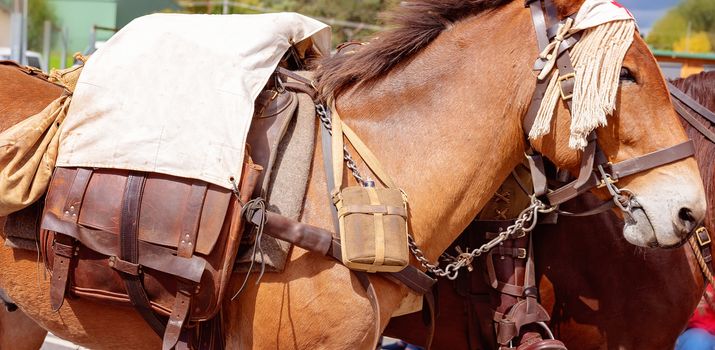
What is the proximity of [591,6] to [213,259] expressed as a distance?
1409 mm

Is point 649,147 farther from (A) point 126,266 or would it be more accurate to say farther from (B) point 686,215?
(A) point 126,266

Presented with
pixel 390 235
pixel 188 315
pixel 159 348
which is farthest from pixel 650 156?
pixel 159 348

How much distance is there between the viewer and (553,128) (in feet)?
6.86

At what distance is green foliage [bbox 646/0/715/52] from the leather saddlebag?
65.7ft

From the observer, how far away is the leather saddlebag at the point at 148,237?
6.64ft

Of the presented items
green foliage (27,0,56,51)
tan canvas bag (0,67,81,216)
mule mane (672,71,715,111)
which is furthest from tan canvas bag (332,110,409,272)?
green foliage (27,0,56,51)

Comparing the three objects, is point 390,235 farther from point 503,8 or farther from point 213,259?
point 503,8

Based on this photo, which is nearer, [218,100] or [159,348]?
[218,100]

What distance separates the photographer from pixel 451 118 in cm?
219

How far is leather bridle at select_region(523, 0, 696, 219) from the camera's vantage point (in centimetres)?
203

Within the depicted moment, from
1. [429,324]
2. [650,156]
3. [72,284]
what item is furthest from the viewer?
[429,324]

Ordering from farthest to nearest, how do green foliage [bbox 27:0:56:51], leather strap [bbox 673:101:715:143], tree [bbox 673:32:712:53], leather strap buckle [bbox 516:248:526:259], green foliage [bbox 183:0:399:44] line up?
1. green foliage [bbox 183:0:399:44]
2. tree [bbox 673:32:712:53]
3. green foliage [bbox 27:0:56:51]
4. leather strap [bbox 673:101:715:143]
5. leather strap buckle [bbox 516:248:526:259]

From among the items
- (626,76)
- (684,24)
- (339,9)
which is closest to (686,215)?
(626,76)

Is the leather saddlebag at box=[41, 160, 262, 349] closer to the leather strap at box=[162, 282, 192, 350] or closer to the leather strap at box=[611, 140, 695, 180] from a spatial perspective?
the leather strap at box=[162, 282, 192, 350]
